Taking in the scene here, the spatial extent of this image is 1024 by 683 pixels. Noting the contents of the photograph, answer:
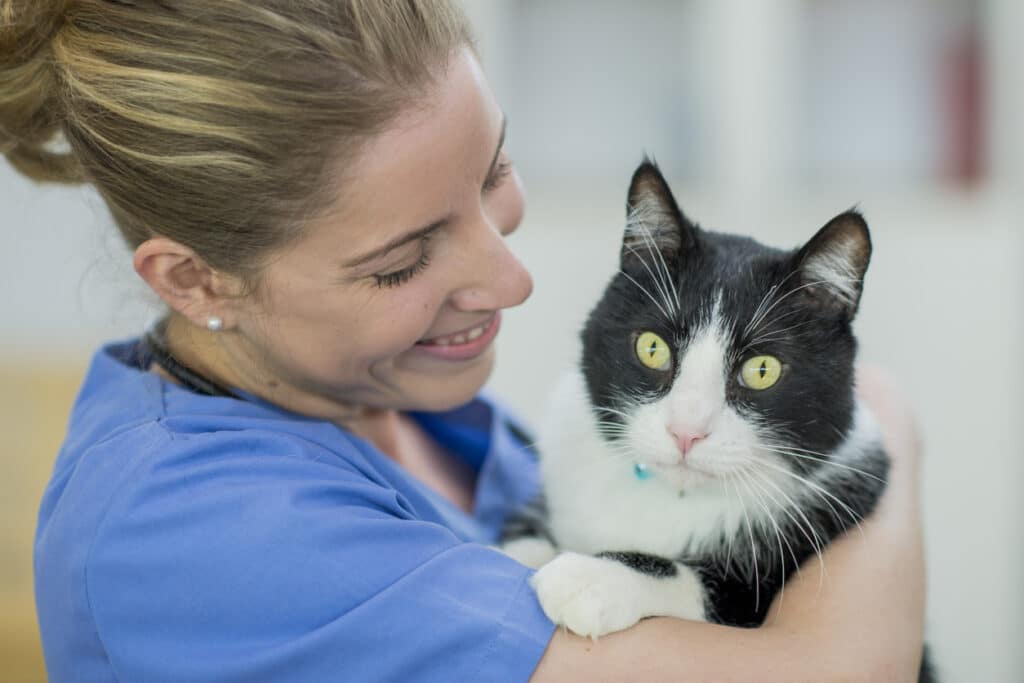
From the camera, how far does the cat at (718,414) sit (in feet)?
3.74

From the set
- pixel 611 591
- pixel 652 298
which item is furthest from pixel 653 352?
pixel 611 591

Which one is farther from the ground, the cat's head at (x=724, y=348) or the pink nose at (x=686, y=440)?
the cat's head at (x=724, y=348)

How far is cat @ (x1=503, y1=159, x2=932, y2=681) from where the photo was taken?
1.14 m

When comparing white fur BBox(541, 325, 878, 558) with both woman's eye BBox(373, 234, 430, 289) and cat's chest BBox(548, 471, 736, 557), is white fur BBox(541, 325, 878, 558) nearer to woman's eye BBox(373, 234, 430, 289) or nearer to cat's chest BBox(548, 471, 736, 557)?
cat's chest BBox(548, 471, 736, 557)

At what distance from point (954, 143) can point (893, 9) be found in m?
0.49

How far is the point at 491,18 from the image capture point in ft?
10.2

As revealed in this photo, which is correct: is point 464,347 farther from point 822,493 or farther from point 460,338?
point 822,493

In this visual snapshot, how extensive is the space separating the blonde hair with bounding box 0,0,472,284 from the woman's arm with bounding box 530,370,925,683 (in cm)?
58

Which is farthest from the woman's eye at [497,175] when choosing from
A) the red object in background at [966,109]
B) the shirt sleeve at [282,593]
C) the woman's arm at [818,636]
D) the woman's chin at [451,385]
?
the red object in background at [966,109]

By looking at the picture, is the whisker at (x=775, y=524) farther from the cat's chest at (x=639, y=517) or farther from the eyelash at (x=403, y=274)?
the eyelash at (x=403, y=274)

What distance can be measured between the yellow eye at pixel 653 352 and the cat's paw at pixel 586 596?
27cm

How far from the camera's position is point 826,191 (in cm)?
311

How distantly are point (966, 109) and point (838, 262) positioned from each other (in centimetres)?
235

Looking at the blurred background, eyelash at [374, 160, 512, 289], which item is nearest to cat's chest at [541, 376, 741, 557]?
eyelash at [374, 160, 512, 289]
